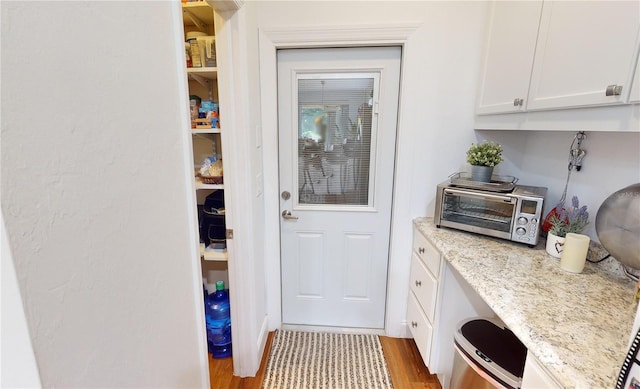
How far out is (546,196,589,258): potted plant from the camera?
1.26 metres

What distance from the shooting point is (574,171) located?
1423mm

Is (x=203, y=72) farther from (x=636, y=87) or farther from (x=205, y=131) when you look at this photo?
(x=636, y=87)

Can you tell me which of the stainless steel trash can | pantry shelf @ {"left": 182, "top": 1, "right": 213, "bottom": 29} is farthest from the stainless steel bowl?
pantry shelf @ {"left": 182, "top": 1, "right": 213, "bottom": 29}

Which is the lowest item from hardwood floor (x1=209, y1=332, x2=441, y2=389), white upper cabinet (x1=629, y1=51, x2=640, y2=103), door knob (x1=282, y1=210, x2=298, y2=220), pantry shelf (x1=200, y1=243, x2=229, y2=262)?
hardwood floor (x1=209, y1=332, x2=441, y2=389)

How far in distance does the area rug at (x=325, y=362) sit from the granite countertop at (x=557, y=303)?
0.91 m

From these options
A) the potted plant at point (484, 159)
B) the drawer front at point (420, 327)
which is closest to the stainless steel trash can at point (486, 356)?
the drawer front at point (420, 327)

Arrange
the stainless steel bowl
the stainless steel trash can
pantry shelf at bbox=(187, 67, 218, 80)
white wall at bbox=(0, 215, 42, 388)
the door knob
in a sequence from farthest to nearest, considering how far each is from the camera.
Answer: the door knob → pantry shelf at bbox=(187, 67, 218, 80) → the stainless steel trash can → the stainless steel bowl → white wall at bbox=(0, 215, 42, 388)

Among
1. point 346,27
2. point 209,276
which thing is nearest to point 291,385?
point 209,276

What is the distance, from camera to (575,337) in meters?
0.81

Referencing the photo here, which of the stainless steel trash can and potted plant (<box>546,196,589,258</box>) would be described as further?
potted plant (<box>546,196,589,258</box>)

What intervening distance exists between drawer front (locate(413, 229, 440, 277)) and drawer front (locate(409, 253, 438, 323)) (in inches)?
1.5

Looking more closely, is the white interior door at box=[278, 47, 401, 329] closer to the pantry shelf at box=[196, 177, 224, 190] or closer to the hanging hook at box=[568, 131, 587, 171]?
the pantry shelf at box=[196, 177, 224, 190]

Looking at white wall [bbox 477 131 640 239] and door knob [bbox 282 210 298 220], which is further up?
white wall [bbox 477 131 640 239]

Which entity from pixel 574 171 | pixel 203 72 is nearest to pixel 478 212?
pixel 574 171
